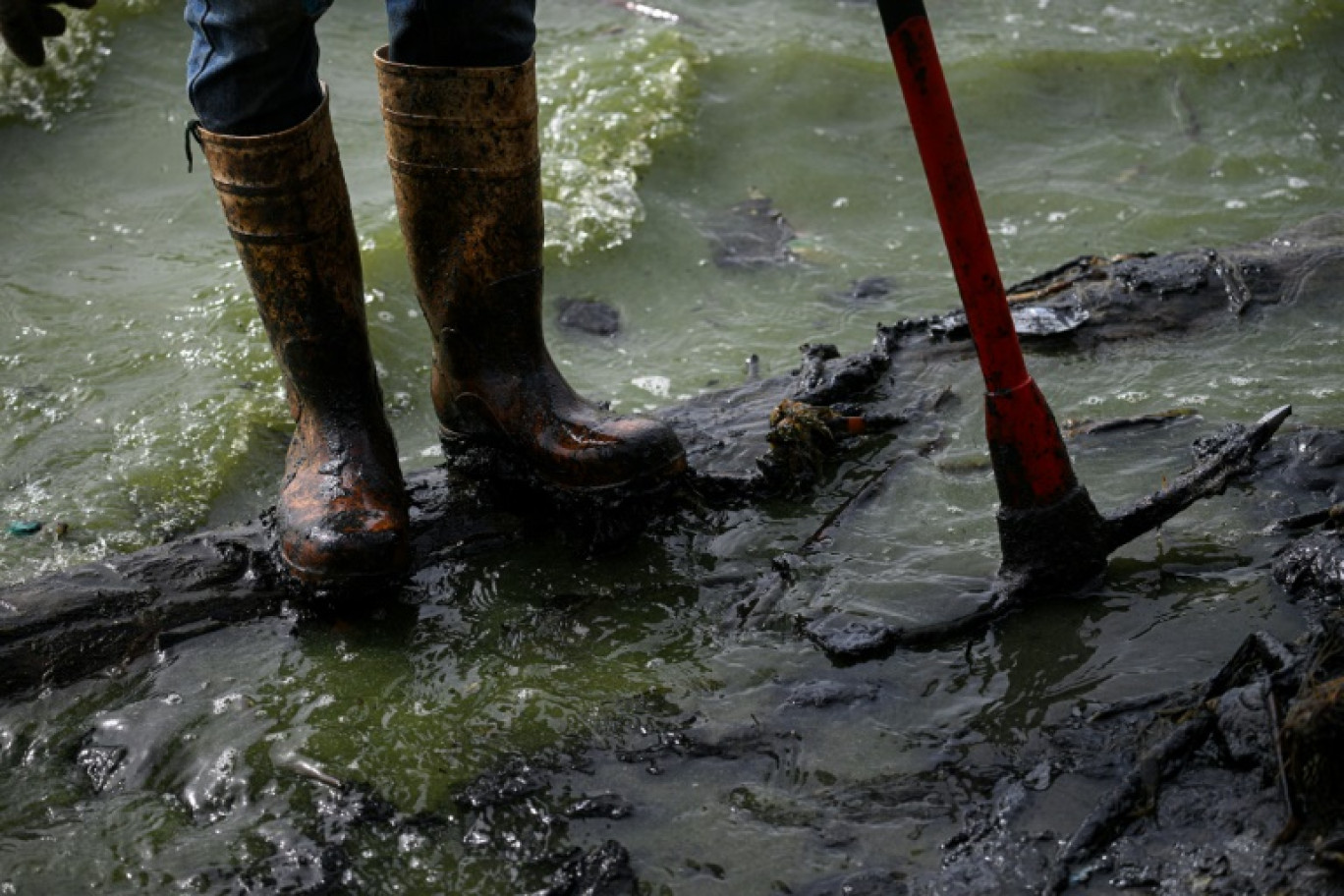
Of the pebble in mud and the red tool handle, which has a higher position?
the red tool handle

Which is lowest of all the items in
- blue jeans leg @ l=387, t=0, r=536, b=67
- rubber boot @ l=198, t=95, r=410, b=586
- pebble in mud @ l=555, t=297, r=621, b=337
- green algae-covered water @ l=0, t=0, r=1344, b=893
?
pebble in mud @ l=555, t=297, r=621, b=337

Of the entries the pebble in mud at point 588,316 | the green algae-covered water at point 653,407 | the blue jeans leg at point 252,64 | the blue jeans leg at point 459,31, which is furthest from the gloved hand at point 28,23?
the pebble in mud at point 588,316

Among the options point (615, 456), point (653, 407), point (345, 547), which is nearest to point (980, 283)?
point (615, 456)

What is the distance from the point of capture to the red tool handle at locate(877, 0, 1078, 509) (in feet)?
6.13

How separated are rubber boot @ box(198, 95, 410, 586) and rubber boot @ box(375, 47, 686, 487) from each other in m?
0.14

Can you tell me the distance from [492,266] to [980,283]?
90cm

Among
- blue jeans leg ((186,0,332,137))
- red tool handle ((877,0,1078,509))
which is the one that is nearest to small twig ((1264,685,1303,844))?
red tool handle ((877,0,1078,509))

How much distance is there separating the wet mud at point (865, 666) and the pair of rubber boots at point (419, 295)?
0.43 ft

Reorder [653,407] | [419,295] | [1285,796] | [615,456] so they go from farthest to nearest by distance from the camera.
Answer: [653,407] → [419,295] → [615,456] → [1285,796]

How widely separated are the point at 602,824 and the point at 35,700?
1013 millimetres

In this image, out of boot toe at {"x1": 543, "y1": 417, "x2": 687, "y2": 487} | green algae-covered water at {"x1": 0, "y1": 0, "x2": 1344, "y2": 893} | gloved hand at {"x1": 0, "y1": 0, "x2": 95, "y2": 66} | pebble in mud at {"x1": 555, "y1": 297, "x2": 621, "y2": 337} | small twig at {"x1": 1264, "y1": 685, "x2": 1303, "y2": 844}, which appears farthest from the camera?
pebble in mud at {"x1": 555, "y1": 297, "x2": 621, "y2": 337}

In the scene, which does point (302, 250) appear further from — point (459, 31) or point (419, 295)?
point (459, 31)

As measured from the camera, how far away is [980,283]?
197 centimetres

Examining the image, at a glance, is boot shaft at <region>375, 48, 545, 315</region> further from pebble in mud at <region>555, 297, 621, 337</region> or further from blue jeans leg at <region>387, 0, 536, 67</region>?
pebble in mud at <region>555, 297, 621, 337</region>
